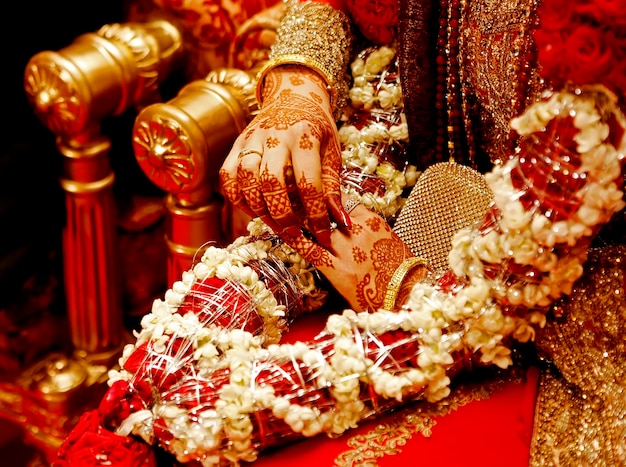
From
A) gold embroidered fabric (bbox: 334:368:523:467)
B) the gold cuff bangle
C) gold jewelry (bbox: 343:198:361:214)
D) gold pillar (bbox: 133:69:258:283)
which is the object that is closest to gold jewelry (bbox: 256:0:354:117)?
the gold cuff bangle

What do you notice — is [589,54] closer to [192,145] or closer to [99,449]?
[99,449]

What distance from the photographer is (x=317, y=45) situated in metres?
0.89

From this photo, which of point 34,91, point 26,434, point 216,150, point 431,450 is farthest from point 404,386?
Result: point 26,434

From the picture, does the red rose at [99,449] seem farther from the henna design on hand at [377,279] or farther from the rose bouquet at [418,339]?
the henna design on hand at [377,279]

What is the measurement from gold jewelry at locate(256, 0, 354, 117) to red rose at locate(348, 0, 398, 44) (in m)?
0.02

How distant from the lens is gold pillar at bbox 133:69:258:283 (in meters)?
1.12

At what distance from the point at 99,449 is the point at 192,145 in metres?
0.56

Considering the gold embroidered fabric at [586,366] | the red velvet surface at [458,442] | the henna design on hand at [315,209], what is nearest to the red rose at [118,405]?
the red velvet surface at [458,442]

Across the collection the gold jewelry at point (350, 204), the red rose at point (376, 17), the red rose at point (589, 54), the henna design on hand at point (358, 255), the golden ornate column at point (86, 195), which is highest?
the red rose at point (589, 54)

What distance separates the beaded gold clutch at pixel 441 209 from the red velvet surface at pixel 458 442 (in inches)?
7.2

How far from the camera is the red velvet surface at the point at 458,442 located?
661mm

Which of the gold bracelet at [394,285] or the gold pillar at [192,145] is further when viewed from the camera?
the gold pillar at [192,145]

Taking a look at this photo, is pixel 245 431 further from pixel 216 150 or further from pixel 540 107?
pixel 216 150

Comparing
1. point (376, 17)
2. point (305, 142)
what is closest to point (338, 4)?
point (376, 17)
